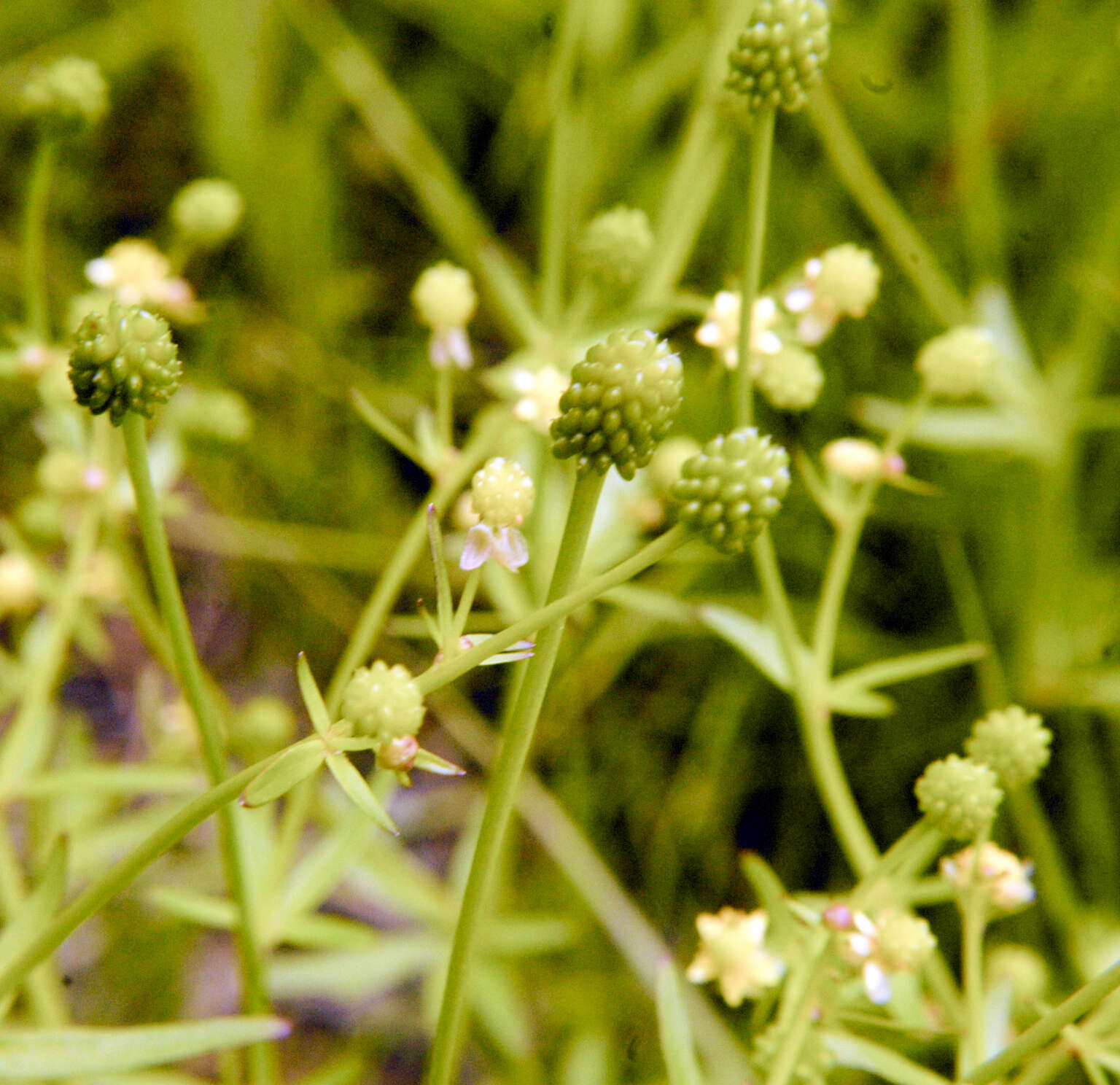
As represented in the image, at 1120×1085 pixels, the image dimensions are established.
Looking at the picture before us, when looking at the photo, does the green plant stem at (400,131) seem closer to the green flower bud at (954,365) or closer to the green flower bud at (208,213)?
the green flower bud at (208,213)

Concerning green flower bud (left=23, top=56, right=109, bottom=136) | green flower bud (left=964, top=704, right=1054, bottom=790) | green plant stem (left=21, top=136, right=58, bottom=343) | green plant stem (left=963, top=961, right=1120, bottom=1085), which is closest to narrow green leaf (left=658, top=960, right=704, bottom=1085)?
green plant stem (left=963, top=961, right=1120, bottom=1085)

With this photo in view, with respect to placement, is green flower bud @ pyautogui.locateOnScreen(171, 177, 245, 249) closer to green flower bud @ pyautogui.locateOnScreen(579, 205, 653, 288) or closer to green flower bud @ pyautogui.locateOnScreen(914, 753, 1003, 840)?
green flower bud @ pyautogui.locateOnScreen(579, 205, 653, 288)

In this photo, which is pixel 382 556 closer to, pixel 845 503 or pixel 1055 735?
pixel 845 503

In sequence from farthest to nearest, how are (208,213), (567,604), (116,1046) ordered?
(208,213) → (116,1046) → (567,604)

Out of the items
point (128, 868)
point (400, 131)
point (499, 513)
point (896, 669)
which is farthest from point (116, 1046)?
point (400, 131)

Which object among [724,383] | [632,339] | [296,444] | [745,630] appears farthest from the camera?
[296,444]

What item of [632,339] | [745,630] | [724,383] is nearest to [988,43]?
[724,383]

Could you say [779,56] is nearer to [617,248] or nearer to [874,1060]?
[617,248]
